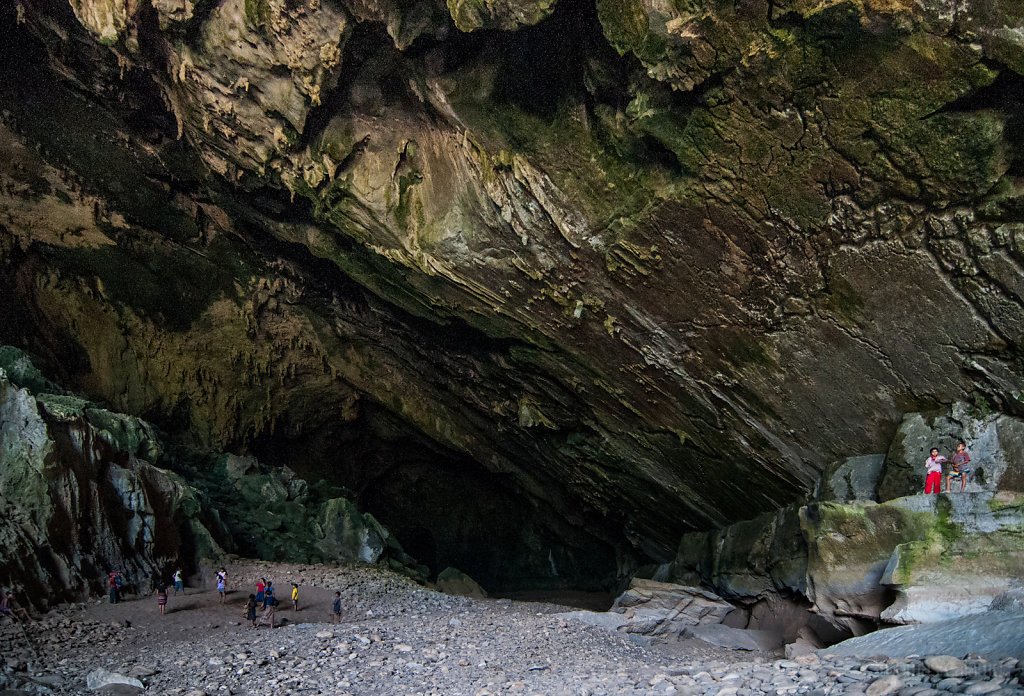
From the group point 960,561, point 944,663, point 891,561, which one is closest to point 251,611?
point 891,561

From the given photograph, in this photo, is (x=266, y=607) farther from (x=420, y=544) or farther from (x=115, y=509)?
(x=420, y=544)

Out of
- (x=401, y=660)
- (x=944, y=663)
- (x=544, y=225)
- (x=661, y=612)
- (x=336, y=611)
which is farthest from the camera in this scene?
(x=661, y=612)

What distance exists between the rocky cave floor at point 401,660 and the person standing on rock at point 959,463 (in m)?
2.93

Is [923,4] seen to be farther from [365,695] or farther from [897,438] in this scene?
[365,695]

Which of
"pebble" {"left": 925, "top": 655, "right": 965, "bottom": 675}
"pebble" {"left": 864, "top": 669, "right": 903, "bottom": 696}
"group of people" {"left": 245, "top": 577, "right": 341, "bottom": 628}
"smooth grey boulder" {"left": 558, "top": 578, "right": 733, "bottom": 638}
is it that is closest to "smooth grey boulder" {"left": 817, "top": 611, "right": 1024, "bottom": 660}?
"pebble" {"left": 925, "top": 655, "right": 965, "bottom": 675}

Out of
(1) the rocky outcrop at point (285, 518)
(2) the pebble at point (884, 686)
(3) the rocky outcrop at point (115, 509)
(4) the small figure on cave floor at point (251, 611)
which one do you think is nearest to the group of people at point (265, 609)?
(4) the small figure on cave floor at point (251, 611)

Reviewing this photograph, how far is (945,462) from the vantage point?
8.90 metres

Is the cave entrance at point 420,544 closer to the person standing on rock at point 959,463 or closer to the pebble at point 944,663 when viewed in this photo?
the person standing on rock at point 959,463

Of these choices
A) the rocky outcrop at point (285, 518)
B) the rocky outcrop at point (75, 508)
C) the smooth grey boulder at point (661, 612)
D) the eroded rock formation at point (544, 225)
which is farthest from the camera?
the rocky outcrop at point (285, 518)

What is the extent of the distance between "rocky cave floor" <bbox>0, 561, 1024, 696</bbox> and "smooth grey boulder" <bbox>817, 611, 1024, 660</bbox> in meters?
0.25

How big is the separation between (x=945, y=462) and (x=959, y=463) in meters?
0.20

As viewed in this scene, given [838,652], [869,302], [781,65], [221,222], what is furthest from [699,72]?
[221,222]

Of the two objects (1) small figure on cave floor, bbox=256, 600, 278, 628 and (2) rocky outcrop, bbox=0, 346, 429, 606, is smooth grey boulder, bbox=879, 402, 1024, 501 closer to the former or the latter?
(1) small figure on cave floor, bbox=256, 600, 278, 628

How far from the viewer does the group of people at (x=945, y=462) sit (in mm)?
8695
